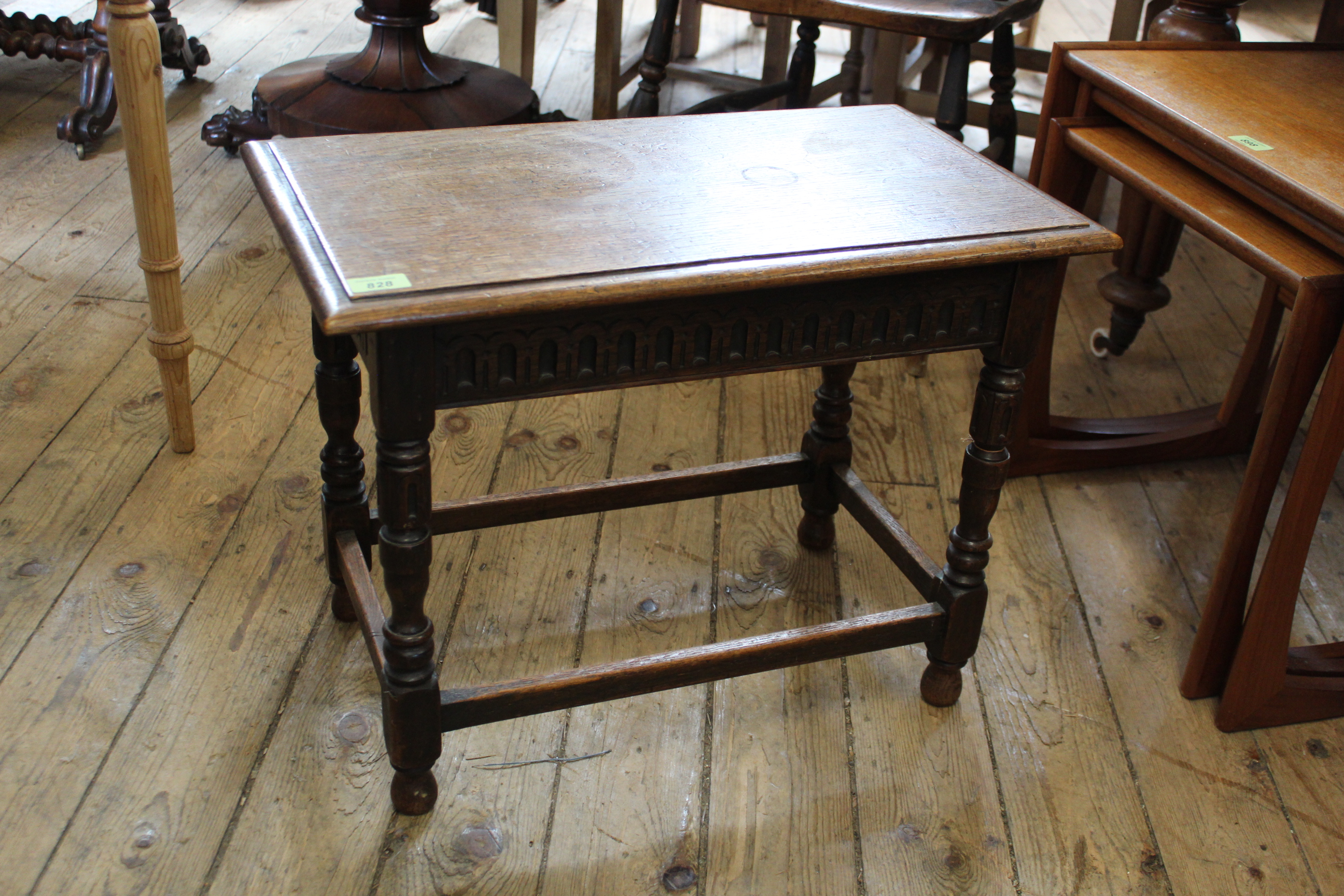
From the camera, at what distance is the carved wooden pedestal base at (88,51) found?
108 inches

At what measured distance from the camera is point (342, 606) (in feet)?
4.73

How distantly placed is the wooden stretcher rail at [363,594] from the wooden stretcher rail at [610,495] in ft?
0.19

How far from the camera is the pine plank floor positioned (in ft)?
3.90

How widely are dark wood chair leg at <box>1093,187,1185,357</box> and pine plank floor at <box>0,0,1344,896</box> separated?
16 centimetres

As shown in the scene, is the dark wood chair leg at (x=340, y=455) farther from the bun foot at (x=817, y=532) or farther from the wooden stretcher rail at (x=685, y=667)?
the bun foot at (x=817, y=532)

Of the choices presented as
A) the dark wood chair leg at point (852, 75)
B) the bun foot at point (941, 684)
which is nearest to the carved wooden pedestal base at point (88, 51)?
the dark wood chair leg at point (852, 75)

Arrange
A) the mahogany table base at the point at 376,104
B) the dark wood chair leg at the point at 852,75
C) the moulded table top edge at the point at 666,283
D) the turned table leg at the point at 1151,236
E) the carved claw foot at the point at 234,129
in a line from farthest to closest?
the dark wood chair leg at the point at 852,75 < the carved claw foot at the point at 234,129 < the mahogany table base at the point at 376,104 < the turned table leg at the point at 1151,236 < the moulded table top edge at the point at 666,283

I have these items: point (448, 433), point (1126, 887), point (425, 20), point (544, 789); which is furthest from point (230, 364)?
point (1126, 887)

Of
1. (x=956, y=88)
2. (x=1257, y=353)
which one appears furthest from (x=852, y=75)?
(x=1257, y=353)

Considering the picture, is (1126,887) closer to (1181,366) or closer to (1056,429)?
(1056,429)

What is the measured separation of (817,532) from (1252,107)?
2.51 ft

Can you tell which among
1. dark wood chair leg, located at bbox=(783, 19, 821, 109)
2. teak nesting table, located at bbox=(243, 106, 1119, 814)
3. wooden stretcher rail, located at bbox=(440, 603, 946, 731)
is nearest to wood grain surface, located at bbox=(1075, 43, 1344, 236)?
teak nesting table, located at bbox=(243, 106, 1119, 814)

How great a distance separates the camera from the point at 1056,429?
1900 millimetres

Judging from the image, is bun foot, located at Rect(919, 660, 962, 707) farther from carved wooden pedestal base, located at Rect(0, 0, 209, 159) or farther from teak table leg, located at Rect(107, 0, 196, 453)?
carved wooden pedestal base, located at Rect(0, 0, 209, 159)
